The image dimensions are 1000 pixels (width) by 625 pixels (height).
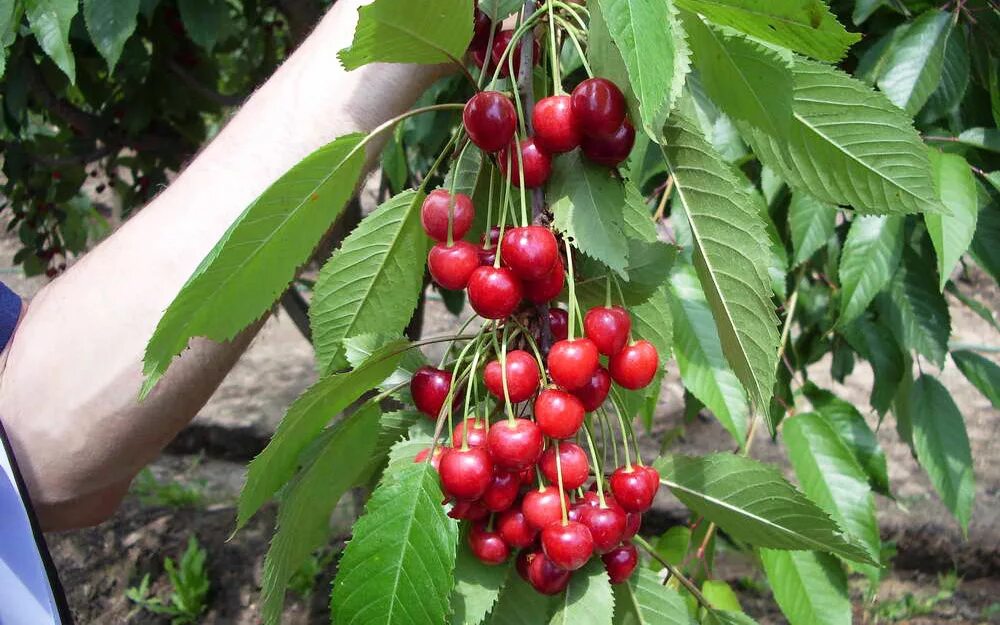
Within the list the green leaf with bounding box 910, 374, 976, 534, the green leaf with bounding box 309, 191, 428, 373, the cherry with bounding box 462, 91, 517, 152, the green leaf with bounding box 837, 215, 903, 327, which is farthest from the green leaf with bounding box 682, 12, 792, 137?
the green leaf with bounding box 910, 374, 976, 534

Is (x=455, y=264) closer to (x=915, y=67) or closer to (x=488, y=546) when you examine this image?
(x=488, y=546)

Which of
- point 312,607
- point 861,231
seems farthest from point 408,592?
point 312,607

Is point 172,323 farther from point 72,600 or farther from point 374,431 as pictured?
point 72,600

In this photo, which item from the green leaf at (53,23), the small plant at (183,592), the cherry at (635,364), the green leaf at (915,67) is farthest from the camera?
the small plant at (183,592)

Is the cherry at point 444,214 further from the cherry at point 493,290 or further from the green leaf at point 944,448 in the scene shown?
the green leaf at point 944,448

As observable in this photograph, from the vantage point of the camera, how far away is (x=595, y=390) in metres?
0.56

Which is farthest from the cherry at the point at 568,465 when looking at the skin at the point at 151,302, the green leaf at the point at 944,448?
the green leaf at the point at 944,448

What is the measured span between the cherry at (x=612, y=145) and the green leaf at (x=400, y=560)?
0.73 ft

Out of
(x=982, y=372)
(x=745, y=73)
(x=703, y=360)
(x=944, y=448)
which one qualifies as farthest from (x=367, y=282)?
(x=982, y=372)

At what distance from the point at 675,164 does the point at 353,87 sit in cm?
44

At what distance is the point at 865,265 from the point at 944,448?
394 millimetres

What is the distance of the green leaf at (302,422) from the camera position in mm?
560

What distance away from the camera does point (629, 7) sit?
428mm

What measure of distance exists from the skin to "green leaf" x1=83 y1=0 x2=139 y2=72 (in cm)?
56
